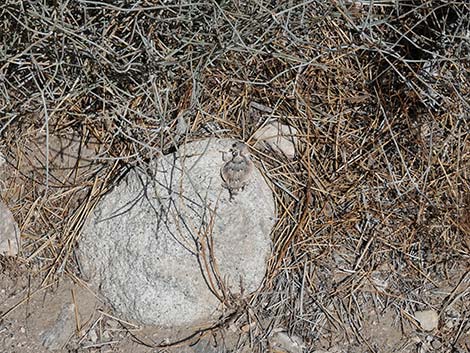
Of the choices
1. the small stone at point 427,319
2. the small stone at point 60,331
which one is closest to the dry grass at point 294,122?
the small stone at point 427,319

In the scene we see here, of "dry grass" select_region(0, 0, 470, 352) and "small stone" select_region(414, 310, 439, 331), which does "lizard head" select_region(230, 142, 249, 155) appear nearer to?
"dry grass" select_region(0, 0, 470, 352)

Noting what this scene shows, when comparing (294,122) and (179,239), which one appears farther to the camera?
(294,122)

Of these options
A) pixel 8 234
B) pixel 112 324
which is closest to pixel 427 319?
pixel 112 324

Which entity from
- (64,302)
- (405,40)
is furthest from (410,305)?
(64,302)

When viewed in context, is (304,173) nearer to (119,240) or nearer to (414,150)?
(414,150)

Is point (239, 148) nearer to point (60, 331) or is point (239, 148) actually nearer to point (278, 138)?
point (278, 138)

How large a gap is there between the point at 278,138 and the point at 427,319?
645 millimetres

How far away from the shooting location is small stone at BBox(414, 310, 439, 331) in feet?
6.29

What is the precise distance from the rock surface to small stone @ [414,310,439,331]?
1.13 meters

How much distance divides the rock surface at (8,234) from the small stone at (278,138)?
2.40 ft

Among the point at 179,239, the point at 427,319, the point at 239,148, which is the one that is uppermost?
the point at 239,148

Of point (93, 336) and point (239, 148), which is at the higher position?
point (239, 148)

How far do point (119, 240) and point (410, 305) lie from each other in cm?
82

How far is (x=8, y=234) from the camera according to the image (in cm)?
204
